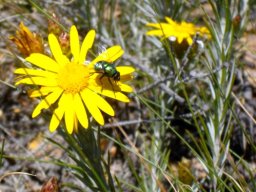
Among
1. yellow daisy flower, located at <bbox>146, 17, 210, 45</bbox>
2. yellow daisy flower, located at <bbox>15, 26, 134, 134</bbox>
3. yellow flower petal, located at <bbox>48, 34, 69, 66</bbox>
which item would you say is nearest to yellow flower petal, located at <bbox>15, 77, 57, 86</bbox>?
yellow daisy flower, located at <bbox>15, 26, 134, 134</bbox>

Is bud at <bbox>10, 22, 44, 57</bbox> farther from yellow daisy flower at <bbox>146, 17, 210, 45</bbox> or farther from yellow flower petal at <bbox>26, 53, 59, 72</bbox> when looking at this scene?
yellow daisy flower at <bbox>146, 17, 210, 45</bbox>

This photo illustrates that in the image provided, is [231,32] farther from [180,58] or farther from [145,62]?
[145,62]

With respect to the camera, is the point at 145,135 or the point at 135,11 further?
the point at 135,11

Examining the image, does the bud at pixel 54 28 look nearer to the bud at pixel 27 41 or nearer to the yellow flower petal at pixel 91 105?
the bud at pixel 27 41

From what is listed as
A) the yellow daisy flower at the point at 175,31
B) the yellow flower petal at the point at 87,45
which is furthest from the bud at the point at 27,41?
the yellow daisy flower at the point at 175,31

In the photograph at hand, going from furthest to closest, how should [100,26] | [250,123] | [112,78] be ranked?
[100,26] < [250,123] < [112,78]

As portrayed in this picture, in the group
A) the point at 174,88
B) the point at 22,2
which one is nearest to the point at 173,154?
the point at 174,88

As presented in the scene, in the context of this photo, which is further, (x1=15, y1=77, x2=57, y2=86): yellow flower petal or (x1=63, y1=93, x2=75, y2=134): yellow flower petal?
(x1=15, y1=77, x2=57, y2=86): yellow flower petal
